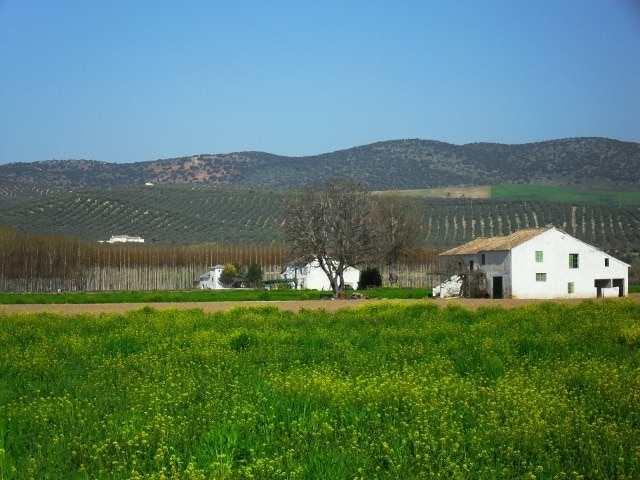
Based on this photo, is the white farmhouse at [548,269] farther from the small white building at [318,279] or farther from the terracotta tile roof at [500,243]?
the small white building at [318,279]

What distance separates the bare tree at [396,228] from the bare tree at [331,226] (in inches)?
675

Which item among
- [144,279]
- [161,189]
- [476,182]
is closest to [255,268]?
[144,279]

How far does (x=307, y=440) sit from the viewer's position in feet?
32.9

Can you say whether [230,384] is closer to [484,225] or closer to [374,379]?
[374,379]

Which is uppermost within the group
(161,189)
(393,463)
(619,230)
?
(161,189)

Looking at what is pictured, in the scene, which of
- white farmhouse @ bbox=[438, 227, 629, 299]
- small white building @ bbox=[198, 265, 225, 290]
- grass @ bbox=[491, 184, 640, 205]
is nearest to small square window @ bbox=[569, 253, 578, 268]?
white farmhouse @ bbox=[438, 227, 629, 299]

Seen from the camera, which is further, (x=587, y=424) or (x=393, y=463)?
(x=587, y=424)

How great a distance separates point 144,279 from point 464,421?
7886cm

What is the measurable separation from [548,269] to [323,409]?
5068 centimetres

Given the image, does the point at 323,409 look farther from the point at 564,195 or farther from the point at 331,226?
the point at 564,195

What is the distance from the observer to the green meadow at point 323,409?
9180 millimetres

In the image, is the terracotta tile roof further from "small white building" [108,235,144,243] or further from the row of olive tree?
"small white building" [108,235,144,243]

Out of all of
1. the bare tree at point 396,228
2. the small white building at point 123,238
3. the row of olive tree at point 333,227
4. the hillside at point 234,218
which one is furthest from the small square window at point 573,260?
the small white building at point 123,238

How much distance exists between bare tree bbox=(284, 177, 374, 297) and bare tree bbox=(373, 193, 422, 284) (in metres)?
17.1
